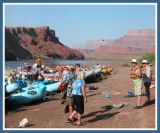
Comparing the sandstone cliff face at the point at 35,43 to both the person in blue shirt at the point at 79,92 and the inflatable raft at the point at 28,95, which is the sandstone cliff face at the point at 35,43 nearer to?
the inflatable raft at the point at 28,95

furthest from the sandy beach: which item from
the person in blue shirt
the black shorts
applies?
the person in blue shirt

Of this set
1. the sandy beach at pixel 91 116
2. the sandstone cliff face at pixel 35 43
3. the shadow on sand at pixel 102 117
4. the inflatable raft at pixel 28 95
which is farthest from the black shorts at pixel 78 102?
the sandstone cliff face at pixel 35 43

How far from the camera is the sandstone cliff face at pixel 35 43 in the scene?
124 m

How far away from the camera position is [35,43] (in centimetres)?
15138

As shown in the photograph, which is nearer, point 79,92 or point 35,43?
point 79,92

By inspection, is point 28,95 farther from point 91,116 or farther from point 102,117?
point 102,117

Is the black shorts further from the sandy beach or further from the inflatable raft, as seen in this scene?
the inflatable raft

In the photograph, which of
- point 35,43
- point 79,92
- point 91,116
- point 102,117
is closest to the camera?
point 79,92

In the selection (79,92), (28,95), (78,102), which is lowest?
(28,95)

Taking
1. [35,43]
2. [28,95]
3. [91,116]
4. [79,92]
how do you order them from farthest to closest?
[35,43], [28,95], [91,116], [79,92]

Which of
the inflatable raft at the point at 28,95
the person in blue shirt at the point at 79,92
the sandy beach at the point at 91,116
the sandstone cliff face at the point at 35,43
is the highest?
the sandstone cliff face at the point at 35,43

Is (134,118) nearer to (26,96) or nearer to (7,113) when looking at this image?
(7,113)

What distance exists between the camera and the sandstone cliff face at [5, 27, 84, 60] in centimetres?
12359

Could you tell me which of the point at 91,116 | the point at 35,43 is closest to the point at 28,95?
the point at 91,116
